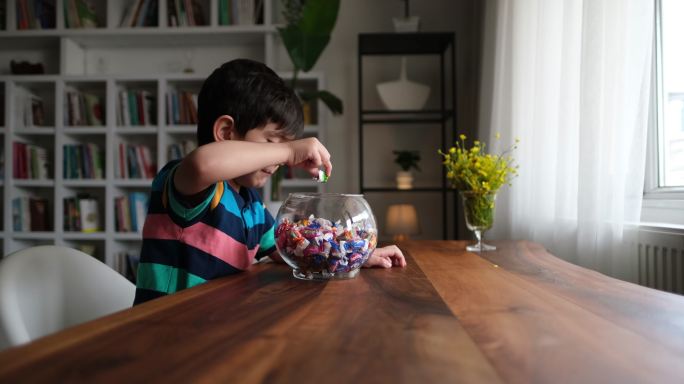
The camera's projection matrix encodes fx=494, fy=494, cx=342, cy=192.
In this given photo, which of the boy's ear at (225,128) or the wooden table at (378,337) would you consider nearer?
the wooden table at (378,337)

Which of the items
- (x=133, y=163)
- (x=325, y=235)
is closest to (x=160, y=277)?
(x=325, y=235)

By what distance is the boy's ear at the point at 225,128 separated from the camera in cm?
107

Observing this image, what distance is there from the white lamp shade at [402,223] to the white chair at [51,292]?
86.4 inches

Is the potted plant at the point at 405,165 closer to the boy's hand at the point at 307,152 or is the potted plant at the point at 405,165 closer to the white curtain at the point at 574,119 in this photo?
the white curtain at the point at 574,119

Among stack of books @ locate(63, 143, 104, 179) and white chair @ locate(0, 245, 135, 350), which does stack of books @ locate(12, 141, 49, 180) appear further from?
white chair @ locate(0, 245, 135, 350)

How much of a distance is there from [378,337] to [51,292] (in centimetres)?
74

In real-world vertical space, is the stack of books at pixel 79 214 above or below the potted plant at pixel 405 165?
below

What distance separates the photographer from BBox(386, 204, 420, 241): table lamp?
10.3 feet

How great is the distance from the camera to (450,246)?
1532mm

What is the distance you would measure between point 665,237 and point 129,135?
3402 millimetres

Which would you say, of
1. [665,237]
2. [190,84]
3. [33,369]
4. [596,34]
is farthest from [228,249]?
[190,84]

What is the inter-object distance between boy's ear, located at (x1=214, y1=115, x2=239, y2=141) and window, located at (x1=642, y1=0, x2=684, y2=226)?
151cm

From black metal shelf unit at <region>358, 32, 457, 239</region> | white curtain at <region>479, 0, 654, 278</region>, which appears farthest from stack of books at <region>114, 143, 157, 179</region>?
white curtain at <region>479, 0, 654, 278</region>

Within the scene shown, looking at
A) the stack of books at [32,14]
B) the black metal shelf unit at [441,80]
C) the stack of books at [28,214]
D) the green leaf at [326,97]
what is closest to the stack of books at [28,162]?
the stack of books at [28,214]
